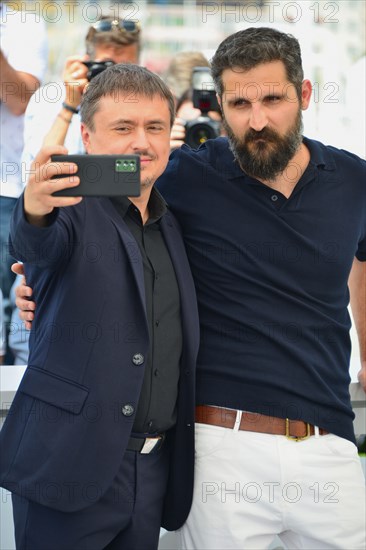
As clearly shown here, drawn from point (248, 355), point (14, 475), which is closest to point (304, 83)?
point (248, 355)

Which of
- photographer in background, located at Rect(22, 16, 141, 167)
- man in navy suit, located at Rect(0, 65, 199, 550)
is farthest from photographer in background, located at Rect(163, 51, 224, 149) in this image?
man in navy suit, located at Rect(0, 65, 199, 550)

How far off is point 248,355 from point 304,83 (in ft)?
2.38

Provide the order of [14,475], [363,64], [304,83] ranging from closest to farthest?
[14,475] < [304,83] < [363,64]

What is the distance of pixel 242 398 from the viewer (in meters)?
1.98

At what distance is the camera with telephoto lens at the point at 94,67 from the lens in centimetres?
301

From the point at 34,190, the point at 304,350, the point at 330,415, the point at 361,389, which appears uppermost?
the point at 34,190

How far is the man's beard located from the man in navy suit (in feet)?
0.77

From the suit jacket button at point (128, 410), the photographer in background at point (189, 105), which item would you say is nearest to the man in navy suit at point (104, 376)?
the suit jacket button at point (128, 410)

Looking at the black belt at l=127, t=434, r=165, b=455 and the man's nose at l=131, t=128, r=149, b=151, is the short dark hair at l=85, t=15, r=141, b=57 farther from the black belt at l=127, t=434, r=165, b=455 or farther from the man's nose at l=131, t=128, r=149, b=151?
the black belt at l=127, t=434, r=165, b=455

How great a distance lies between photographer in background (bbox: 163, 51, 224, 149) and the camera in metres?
2.86

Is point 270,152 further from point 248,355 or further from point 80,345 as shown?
point 80,345

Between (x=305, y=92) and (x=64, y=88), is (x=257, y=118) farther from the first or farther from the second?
(x=64, y=88)

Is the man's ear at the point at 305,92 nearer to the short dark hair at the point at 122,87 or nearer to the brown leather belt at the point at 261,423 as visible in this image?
the short dark hair at the point at 122,87

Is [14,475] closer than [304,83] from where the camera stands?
Yes
